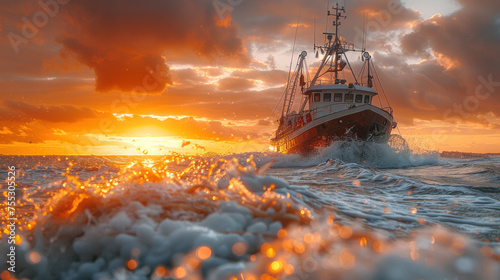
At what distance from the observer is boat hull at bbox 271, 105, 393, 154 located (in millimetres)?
25953

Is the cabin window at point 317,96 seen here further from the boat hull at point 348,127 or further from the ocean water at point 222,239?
the ocean water at point 222,239

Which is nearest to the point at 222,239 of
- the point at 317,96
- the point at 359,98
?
the point at 317,96

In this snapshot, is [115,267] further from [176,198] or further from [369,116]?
[369,116]

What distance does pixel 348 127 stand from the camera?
26.3 m

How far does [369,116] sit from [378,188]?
708 inches

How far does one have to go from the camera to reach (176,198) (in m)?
4.22

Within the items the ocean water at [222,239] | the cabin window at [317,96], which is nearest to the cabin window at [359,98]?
the cabin window at [317,96]

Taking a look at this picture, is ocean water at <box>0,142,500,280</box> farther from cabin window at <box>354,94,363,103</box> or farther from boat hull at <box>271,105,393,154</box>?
cabin window at <box>354,94,363,103</box>

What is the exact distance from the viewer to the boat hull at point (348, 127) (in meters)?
26.0

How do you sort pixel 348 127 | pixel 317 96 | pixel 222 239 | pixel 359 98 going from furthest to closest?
pixel 317 96
pixel 359 98
pixel 348 127
pixel 222 239

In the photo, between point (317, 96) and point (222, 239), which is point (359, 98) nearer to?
point (317, 96)

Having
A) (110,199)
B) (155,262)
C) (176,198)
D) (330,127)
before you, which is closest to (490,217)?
(176,198)

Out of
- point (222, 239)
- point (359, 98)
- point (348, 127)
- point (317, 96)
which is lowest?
point (222, 239)

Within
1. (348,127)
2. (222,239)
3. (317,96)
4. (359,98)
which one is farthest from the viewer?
(317,96)
